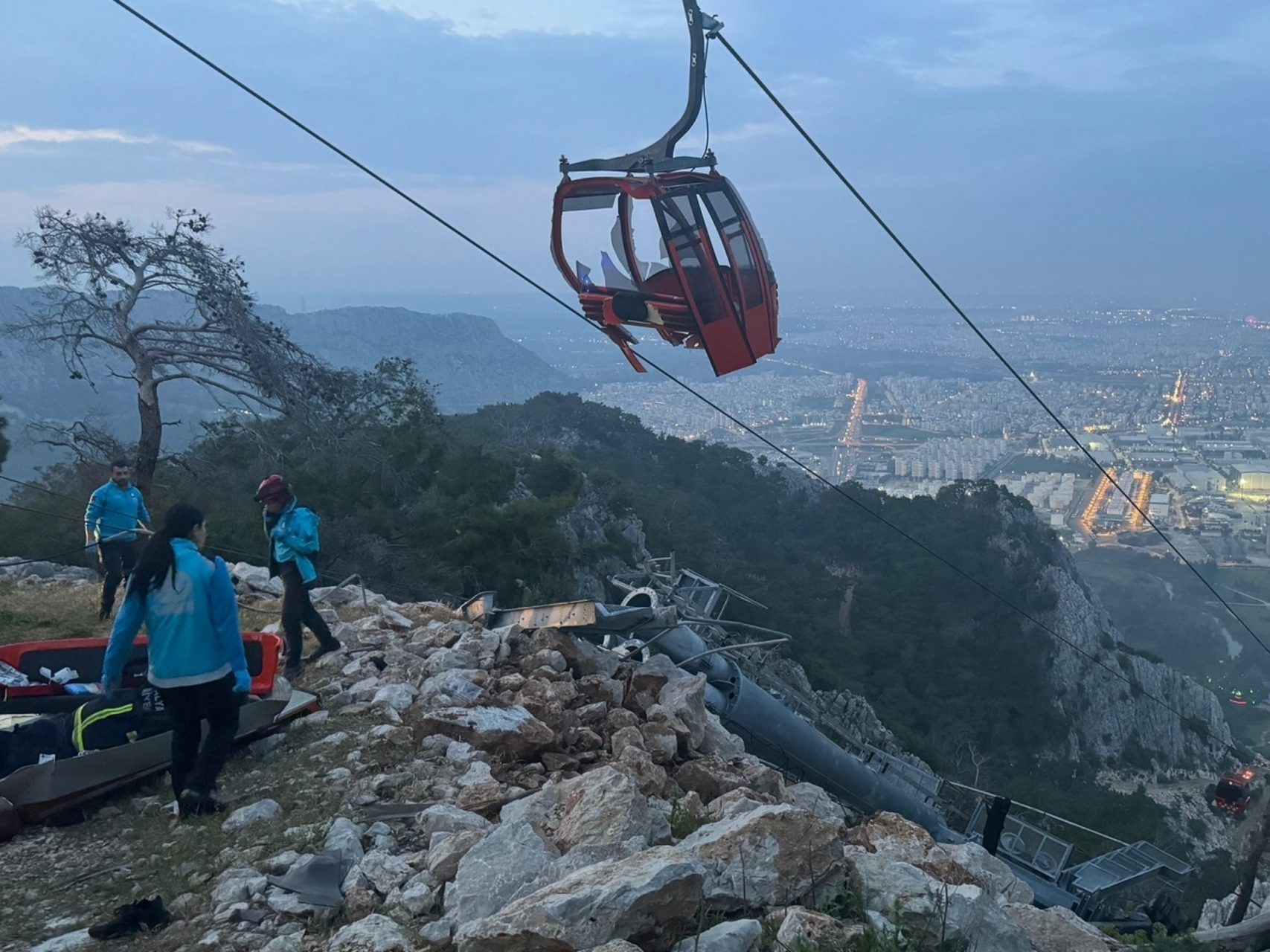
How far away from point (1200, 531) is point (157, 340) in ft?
207

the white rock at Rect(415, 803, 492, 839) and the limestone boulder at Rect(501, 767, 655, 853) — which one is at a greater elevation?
the limestone boulder at Rect(501, 767, 655, 853)

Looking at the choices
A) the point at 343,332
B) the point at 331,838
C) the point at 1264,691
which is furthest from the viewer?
the point at 343,332

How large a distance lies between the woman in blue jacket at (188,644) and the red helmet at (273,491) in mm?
1770

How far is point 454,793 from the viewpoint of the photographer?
4.45 metres

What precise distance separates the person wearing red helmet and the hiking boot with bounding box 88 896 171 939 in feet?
9.11

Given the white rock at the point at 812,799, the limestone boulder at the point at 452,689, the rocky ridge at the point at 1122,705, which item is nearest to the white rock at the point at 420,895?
the limestone boulder at the point at 452,689

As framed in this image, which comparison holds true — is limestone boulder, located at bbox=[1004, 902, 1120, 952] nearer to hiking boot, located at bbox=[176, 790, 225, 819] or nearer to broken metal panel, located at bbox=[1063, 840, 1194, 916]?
hiking boot, located at bbox=[176, 790, 225, 819]

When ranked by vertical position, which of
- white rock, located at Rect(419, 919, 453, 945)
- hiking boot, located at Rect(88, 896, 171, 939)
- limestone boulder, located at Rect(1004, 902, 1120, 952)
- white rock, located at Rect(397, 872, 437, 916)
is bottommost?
hiking boot, located at Rect(88, 896, 171, 939)

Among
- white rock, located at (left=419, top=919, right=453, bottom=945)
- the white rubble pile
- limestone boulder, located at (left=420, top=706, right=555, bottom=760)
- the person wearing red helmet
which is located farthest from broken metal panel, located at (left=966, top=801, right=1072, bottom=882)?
white rock, located at (left=419, top=919, right=453, bottom=945)

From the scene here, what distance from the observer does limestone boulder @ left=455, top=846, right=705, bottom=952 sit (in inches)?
105

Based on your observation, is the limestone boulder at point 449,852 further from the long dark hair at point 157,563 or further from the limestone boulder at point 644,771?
the long dark hair at point 157,563

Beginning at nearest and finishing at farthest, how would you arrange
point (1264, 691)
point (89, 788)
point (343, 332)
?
1. point (89, 788)
2. point (1264, 691)
3. point (343, 332)

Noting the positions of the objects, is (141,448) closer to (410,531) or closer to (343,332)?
(410,531)

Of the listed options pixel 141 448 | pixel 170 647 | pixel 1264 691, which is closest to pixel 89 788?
pixel 170 647
